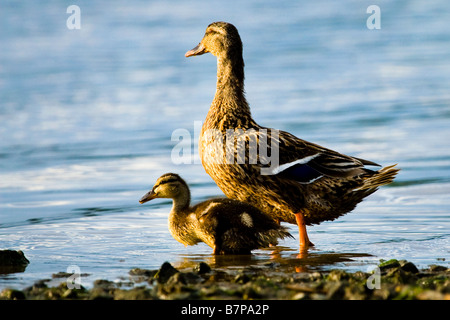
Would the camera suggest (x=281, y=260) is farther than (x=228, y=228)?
No

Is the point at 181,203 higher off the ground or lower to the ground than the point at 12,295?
higher

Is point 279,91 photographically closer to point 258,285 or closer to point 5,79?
point 5,79

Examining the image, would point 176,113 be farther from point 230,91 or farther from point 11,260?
point 11,260

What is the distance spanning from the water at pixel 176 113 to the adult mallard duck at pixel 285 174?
35 cm

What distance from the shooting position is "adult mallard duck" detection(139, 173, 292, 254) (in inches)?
281

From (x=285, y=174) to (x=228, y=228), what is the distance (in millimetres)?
693

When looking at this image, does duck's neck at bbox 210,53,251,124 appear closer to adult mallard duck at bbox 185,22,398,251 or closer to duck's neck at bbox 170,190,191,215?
adult mallard duck at bbox 185,22,398,251

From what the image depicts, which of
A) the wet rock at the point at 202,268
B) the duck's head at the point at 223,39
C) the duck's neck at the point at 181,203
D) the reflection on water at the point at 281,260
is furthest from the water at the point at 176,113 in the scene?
the duck's head at the point at 223,39

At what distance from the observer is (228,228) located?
7.18 meters

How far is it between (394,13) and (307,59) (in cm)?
524

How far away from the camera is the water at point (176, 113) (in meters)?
7.63

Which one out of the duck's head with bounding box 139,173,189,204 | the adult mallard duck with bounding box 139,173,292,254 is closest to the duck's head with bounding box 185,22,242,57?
the duck's head with bounding box 139,173,189,204

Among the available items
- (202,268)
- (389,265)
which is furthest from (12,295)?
→ (389,265)

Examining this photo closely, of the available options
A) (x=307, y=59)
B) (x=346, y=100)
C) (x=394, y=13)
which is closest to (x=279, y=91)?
(x=346, y=100)
